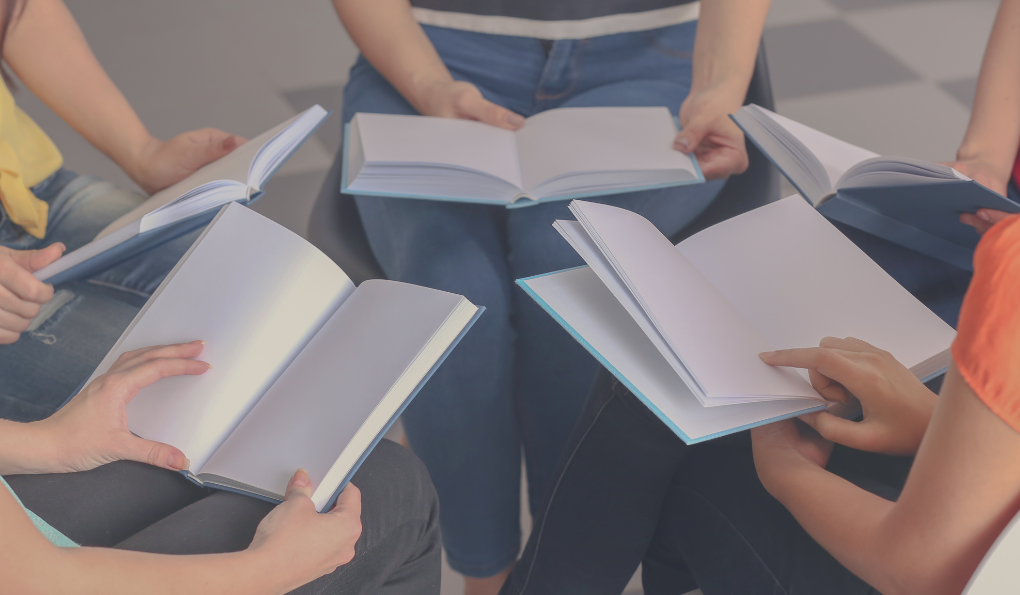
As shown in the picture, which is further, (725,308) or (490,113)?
(490,113)

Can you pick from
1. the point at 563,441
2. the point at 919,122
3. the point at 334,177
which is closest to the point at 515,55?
the point at 334,177

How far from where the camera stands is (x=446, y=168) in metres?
0.95

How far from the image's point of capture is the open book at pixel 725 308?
24.0 inches

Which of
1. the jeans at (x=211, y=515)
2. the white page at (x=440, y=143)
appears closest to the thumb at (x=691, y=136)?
the white page at (x=440, y=143)

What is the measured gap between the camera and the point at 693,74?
1.17 m

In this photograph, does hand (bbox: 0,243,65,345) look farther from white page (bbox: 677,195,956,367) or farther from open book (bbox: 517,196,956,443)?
white page (bbox: 677,195,956,367)

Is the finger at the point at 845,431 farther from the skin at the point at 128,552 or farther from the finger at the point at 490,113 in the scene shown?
the finger at the point at 490,113

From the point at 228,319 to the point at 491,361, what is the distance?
1.23 feet

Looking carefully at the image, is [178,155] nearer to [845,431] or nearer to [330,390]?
[330,390]

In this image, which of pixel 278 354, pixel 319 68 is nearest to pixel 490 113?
pixel 278 354

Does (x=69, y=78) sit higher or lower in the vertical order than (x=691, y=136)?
higher

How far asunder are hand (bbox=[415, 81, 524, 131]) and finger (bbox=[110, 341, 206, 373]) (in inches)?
21.7

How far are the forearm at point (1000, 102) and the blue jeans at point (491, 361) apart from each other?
0.33 m

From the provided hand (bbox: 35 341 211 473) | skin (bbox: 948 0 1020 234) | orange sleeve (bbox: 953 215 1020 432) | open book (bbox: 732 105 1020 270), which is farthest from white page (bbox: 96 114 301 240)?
skin (bbox: 948 0 1020 234)
